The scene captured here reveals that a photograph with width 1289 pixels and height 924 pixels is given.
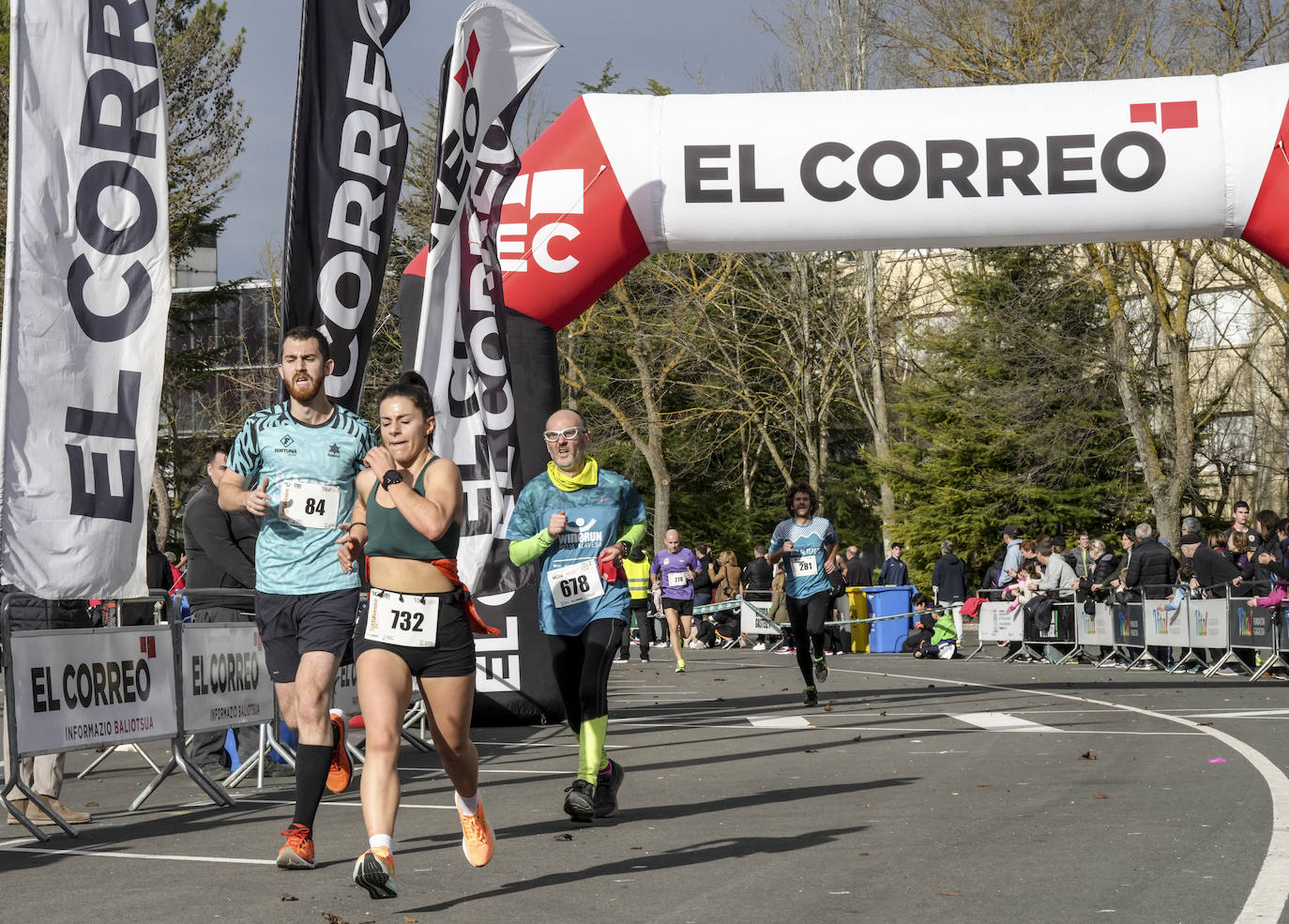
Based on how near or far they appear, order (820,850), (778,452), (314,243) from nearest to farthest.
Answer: (820,850) < (314,243) < (778,452)

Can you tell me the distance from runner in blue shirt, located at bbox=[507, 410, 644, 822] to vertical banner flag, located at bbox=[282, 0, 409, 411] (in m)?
1.93

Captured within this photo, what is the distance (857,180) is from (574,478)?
5385 mm

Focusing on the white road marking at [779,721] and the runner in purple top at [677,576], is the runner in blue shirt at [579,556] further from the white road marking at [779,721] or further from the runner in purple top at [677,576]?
the runner in purple top at [677,576]

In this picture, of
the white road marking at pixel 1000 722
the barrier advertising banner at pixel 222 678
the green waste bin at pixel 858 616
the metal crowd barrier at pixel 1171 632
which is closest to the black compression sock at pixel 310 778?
the barrier advertising banner at pixel 222 678

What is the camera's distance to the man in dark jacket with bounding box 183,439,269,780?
10.5 meters

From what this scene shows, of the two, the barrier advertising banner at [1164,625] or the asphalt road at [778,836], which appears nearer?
the asphalt road at [778,836]

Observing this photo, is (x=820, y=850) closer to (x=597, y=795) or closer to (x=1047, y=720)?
(x=597, y=795)

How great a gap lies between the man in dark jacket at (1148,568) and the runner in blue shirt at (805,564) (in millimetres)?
7618

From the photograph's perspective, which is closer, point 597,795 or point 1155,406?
point 597,795

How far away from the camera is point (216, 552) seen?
34.5 ft

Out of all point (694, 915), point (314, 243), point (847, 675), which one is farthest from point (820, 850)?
point (847, 675)

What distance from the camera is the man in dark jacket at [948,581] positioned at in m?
29.5

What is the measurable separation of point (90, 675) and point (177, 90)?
3630cm

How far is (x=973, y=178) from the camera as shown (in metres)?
13.3
